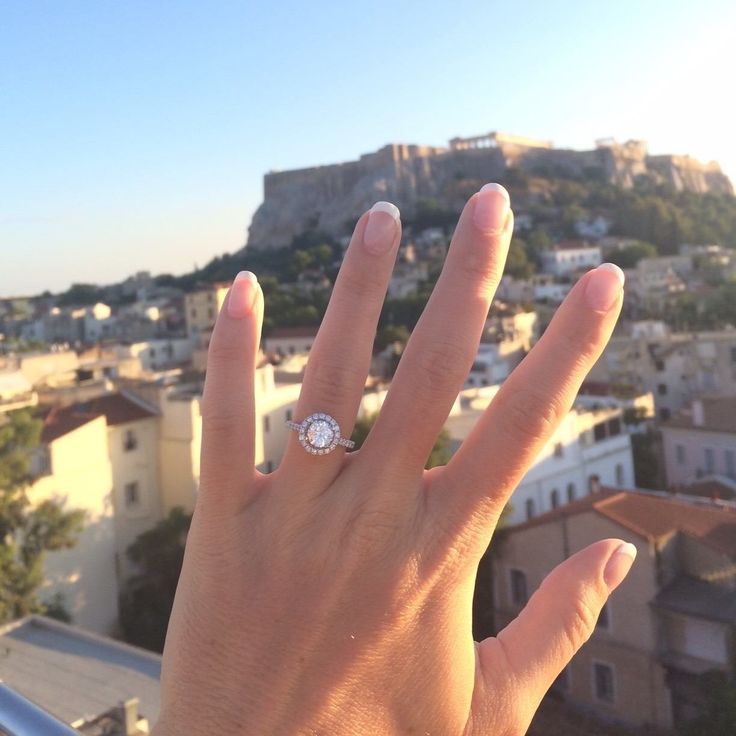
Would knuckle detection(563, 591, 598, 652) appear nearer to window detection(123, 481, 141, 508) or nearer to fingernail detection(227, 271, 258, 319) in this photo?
fingernail detection(227, 271, 258, 319)

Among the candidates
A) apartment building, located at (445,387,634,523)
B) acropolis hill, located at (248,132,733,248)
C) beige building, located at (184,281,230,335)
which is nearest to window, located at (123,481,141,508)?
apartment building, located at (445,387,634,523)

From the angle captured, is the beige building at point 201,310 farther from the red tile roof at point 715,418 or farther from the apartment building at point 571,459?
the red tile roof at point 715,418

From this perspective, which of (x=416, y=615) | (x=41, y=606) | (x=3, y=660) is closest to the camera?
(x=416, y=615)

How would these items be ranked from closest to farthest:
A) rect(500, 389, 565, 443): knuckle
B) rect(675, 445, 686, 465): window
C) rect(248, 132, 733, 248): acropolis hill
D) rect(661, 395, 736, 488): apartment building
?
rect(500, 389, 565, 443): knuckle → rect(661, 395, 736, 488): apartment building → rect(675, 445, 686, 465): window → rect(248, 132, 733, 248): acropolis hill

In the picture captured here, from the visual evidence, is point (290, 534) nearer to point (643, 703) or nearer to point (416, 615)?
point (416, 615)

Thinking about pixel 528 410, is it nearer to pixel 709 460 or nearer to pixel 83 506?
pixel 83 506

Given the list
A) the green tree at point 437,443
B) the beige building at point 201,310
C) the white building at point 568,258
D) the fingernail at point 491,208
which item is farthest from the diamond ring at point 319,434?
the white building at point 568,258

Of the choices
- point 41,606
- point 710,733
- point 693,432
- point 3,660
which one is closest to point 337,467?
point 3,660
